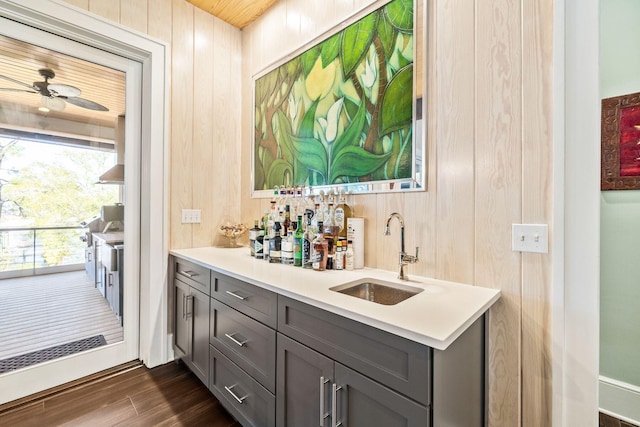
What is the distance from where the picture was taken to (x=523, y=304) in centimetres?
113

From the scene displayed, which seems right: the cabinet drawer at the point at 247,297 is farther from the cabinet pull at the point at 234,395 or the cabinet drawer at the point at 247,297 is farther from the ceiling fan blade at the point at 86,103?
the ceiling fan blade at the point at 86,103

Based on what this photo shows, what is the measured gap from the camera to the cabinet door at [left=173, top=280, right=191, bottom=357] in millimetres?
1930

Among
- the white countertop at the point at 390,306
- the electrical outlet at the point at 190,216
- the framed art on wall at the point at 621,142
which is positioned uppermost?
the framed art on wall at the point at 621,142

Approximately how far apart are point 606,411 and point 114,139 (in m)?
3.47

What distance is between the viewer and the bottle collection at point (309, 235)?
156 centimetres

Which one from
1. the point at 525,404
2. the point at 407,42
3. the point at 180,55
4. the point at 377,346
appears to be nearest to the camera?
the point at 377,346

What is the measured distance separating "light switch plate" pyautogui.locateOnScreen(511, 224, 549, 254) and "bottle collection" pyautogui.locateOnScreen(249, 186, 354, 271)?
742 mm

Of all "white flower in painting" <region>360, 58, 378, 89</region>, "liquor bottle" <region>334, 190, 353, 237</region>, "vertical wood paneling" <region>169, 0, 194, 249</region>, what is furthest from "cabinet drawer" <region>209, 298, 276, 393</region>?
"white flower in painting" <region>360, 58, 378, 89</region>

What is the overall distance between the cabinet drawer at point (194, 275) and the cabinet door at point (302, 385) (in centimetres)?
71

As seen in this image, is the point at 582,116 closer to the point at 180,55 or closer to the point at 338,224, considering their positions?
the point at 338,224

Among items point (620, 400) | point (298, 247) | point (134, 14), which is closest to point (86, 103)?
point (134, 14)

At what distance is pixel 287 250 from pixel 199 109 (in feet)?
4.77

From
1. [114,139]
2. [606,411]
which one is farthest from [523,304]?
[114,139]

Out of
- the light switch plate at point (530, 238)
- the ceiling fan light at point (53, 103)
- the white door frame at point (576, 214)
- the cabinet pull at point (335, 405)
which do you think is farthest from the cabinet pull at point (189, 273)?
the white door frame at point (576, 214)
